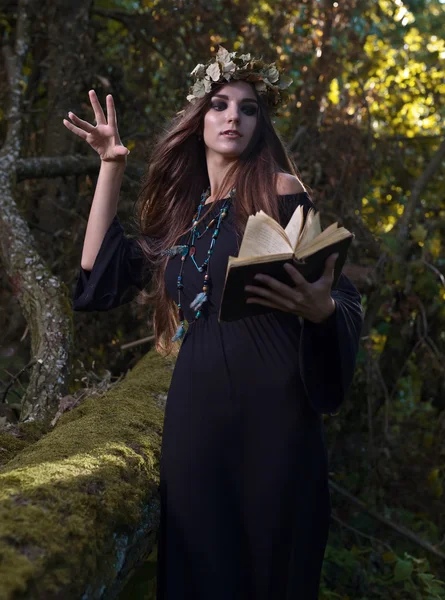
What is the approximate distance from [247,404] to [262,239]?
549mm

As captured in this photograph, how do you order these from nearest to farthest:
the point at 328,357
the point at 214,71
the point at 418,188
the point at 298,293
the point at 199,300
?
the point at 298,293, the point at 328,357, the point at 199,300, the point at 214,71, the point at 418,188

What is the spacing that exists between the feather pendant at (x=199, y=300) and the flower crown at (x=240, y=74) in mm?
776

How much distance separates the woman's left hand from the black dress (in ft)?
0.34

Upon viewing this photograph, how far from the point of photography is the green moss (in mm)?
1561

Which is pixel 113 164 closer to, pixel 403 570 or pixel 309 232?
pixel 309 232

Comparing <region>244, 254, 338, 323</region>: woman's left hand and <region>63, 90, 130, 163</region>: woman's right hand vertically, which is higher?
<region>63, 90, 130, 163</region>: woman's right hand

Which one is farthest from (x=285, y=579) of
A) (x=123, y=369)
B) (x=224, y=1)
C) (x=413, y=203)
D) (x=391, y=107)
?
(x=391, y=107)

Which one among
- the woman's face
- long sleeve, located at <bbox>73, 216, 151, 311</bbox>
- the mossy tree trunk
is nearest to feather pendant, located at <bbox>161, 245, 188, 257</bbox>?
long sleeve, located at <bbox>73, 216, 151, 311</bbox>

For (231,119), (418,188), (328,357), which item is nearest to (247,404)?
(328,357)

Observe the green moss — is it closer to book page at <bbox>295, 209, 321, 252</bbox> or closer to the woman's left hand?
the woman's left hand

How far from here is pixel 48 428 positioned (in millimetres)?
3172

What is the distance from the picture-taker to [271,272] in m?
1.95

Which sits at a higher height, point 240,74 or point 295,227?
point 240,74

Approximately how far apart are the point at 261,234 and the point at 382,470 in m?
4.13
